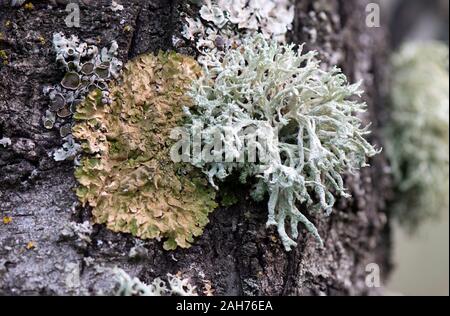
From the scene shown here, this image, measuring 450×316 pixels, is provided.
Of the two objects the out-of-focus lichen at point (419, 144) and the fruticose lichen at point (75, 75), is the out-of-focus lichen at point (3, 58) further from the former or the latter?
the out-of-focus lichen at point (419, 144)

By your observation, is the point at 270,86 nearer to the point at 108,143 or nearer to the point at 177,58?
the point at 177,58

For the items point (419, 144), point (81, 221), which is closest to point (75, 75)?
point (81, 221)

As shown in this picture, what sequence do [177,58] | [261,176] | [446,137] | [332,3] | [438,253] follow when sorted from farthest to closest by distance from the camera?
[438,253], [446,137], [332,3], [177,58], [261,176]

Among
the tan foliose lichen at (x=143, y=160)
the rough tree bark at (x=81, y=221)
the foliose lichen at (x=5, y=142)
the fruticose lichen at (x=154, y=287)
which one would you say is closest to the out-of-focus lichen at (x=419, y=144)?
the rough tree bark at (x=81, y=221)

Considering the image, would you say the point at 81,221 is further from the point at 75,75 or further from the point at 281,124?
the point at 281,124

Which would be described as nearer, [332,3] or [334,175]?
[334,175]

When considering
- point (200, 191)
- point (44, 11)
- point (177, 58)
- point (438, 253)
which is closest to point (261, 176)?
point (200, 191)
